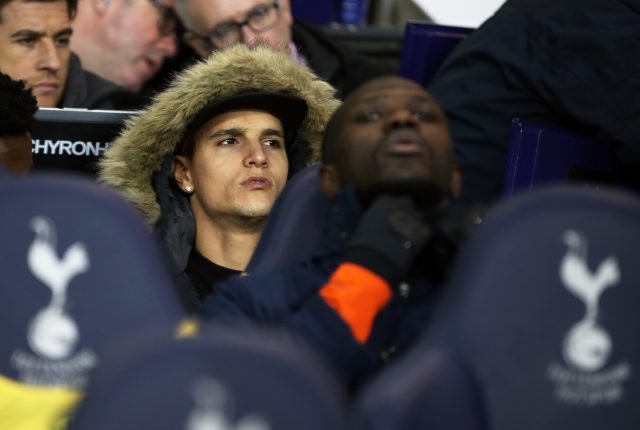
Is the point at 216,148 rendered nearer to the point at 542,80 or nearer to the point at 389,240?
the point at 542,80

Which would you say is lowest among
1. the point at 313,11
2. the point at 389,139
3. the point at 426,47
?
the point at 313,11

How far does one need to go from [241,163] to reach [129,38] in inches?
57.3

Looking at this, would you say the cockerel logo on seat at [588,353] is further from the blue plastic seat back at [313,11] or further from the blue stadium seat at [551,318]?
the blue plastic seat back at [313,11]

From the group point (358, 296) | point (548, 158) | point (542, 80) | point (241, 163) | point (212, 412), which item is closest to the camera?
point (212, 412)

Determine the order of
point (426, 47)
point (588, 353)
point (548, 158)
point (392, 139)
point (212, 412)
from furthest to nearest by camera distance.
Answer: point (426, 47) → point (548, 158) → point (392, 139) → point (588, 353) → point (212, 412)

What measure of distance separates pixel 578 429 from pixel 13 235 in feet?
2.59

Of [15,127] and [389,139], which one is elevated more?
[389,139]

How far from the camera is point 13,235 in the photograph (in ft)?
6.02

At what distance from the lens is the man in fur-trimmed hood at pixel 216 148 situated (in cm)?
332

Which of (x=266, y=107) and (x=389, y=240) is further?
(x=266, y=107)

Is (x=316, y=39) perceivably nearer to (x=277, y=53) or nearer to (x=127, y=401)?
(x=277, y=53)

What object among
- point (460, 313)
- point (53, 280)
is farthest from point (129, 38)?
point (460, 313)

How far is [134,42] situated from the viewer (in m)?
4.68

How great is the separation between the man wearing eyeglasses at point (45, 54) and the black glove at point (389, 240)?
210 cm
